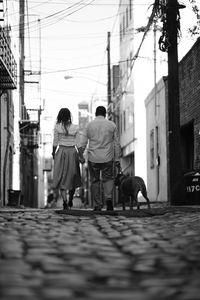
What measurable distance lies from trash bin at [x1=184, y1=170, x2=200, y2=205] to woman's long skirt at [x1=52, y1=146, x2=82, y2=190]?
10.2ft

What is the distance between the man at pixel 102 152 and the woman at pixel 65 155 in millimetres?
216

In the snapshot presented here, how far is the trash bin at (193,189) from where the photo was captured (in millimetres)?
13418

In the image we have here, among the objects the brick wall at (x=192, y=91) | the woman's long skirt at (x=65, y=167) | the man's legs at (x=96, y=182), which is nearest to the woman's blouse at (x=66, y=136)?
the woman's long skirt at (x=65, y=167)

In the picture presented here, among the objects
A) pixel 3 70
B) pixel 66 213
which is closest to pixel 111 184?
pixel 66 213

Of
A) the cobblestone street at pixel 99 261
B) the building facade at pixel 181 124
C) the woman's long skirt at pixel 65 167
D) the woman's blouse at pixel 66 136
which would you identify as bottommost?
the cobblestone street at pixel 99 261

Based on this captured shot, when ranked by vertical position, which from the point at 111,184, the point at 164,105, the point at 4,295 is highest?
the point at 164,105

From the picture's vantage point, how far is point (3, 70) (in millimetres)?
19719

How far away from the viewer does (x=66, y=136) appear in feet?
37.3

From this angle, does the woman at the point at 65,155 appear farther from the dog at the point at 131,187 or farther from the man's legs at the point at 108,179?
the dog at the point at 131,187

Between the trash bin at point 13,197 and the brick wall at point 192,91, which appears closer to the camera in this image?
the brick wall at point 192,91

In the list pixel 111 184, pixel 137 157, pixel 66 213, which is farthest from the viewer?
pixel 137 157

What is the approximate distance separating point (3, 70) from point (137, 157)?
14059 millimetres

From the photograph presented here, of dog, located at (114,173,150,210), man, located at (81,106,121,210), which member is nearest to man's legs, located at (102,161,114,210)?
man, located at (81,106,121,210)

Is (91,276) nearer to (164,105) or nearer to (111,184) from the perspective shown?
(111,184)
